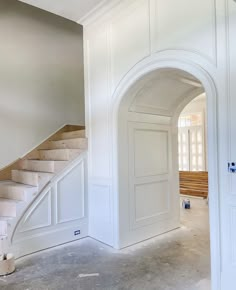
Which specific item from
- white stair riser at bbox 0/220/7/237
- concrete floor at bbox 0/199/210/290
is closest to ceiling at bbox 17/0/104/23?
white stair riser at bbox 0/220/7/237

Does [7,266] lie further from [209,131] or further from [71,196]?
[209,131]

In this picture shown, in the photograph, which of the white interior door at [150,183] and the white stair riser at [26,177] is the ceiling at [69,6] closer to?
the white interior door at [150,183]

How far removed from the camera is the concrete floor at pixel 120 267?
7.87ft

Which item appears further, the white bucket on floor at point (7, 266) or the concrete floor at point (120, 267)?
the white bucket on floor at point (7, 266)

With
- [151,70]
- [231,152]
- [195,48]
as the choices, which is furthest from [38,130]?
[231,152]

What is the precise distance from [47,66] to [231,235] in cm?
425

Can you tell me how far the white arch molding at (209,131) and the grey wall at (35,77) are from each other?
6.40 ft

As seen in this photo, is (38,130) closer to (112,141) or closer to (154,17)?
(112,141)

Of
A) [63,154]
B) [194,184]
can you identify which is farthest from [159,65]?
[194,184]

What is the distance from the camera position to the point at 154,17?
2729 millimetres

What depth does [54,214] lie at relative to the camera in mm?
3389

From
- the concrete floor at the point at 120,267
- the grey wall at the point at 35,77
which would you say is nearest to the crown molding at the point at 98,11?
the grey wall at the point at 35,77

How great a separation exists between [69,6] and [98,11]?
399mm

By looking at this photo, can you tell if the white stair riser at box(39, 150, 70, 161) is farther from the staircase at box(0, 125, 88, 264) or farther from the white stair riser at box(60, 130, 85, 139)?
the white stair riser at box(60, 130, 85, 139)
